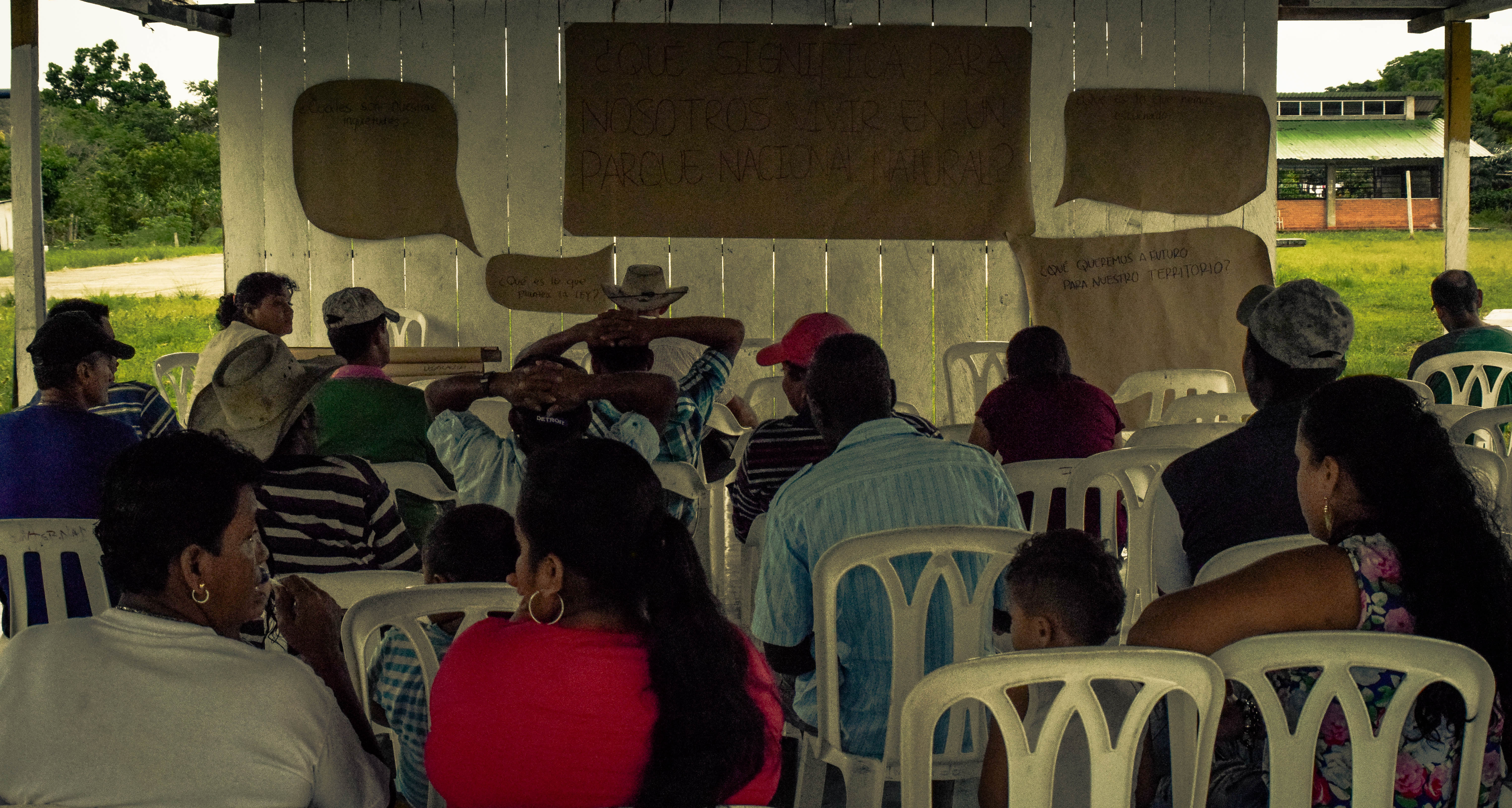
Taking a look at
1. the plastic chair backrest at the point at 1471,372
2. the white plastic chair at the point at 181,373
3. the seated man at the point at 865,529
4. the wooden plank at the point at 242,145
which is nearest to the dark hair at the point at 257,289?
the white plastic chair at the point at 181,373

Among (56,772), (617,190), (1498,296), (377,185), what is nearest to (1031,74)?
(617,190)

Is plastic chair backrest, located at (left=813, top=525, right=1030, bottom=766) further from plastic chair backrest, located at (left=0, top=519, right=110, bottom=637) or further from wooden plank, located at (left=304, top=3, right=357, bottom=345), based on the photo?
wooden plank, located at (left=304, top=3, right=357, bottom=345)

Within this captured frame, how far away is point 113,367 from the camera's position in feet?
10.9

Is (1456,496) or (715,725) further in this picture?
(1456,496)

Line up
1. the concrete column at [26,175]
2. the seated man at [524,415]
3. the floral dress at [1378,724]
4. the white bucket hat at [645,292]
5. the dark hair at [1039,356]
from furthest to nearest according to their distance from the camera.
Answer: the concrete column at [26,175], the white bucket hat at [645,292], the dark hair at [1039,356], the seated man at [524,415], the floral dress at [1378,724]

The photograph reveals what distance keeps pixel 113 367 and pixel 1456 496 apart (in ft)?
10.6

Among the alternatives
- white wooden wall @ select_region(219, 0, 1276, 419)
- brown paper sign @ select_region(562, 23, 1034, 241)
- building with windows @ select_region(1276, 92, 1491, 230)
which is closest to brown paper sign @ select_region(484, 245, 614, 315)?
white wooden wall @ select_region(219, 0, 1276, 419)

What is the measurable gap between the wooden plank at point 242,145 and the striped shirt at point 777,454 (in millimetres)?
4228

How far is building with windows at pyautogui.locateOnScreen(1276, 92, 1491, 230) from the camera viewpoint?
77.0 feet

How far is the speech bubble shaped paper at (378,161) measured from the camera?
6.32 meters

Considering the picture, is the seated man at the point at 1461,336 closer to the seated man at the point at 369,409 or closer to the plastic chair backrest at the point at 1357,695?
the plastic chair backrest at the point at 1357,695

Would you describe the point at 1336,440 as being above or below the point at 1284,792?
above

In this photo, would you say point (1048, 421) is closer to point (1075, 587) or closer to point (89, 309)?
point (1075, 587)

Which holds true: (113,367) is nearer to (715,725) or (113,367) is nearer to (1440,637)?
(715,725)
